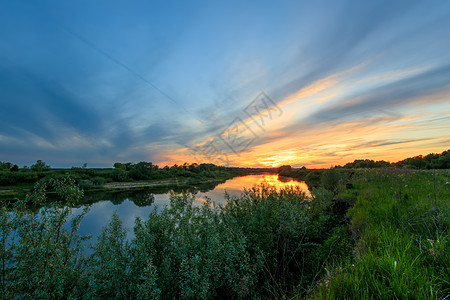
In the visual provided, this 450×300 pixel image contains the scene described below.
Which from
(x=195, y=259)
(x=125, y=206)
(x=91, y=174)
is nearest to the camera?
(x=195, y=259)

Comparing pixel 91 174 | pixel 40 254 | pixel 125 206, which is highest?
pixel 91 174

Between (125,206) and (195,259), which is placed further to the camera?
(125,206)

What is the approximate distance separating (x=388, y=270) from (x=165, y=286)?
3.48 meters

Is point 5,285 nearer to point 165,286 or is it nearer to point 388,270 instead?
point 165,286

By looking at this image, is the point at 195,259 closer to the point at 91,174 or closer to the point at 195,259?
the point at 195,259

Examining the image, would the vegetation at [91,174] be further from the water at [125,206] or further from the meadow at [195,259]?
the meadow at [195,259]

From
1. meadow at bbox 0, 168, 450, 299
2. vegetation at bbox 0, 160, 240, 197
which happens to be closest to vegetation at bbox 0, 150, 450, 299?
meadow at bbox 0, 168, 450, 299

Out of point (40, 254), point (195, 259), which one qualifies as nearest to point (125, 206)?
point (40, 254)

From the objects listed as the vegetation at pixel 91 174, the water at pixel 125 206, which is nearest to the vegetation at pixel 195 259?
the water at pixel 125 206

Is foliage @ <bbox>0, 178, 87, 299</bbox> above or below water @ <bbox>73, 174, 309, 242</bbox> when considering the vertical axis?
above

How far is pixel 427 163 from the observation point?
25.4 m

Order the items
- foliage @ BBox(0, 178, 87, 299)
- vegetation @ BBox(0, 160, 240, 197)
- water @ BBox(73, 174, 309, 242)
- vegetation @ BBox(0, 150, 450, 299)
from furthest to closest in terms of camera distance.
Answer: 1. vegetation @ BBox(0, 160, 240, 197)
2. water @ BBox(73, 174, 309, 242)
3. foliage @ BBox(0, 178, 87, 299)
4. vegetation @ BBox(0, 150, 450, 299)

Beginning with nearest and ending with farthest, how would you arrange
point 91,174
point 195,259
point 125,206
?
point 195,259 → point 125,206 → point 91,174

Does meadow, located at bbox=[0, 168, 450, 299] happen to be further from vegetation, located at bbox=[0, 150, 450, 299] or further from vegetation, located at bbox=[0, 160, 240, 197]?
vegetation, located at bbox=[0, 160, 240, 197]
